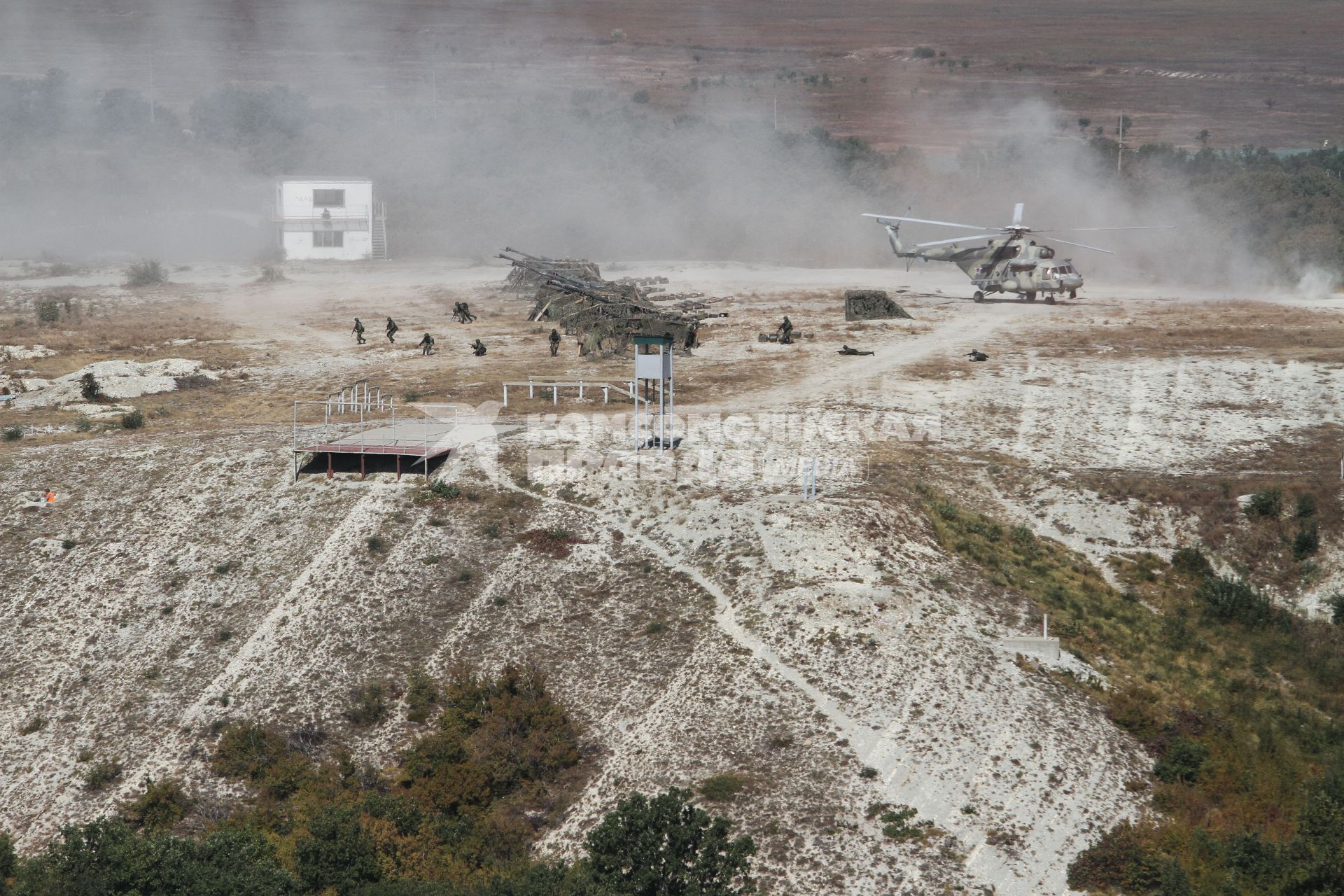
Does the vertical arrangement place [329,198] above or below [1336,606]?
above

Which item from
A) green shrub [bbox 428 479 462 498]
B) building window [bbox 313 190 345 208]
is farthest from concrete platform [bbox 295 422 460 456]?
building window [bbox 313 190 345 208]

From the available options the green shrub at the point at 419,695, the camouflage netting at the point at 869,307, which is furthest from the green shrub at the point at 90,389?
the camouflage netting at the point at 869,307

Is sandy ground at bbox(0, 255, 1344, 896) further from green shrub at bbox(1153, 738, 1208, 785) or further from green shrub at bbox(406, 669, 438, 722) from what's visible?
green shrub at bbox(1153, 738, 1208, 785)

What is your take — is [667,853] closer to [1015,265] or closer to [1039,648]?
[1039,648]

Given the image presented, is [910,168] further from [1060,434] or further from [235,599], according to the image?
[235,599]

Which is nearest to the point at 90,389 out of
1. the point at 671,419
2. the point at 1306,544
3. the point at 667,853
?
the point at 671,419

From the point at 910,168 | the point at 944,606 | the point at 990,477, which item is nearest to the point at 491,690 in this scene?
the point at 944,606

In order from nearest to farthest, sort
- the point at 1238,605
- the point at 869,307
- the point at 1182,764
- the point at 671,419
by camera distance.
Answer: the point at 1182,764
the point at 1238,605
the point at 671,419
the point at 869,307

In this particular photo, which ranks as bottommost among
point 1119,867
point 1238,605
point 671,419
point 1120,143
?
point 1119,867
